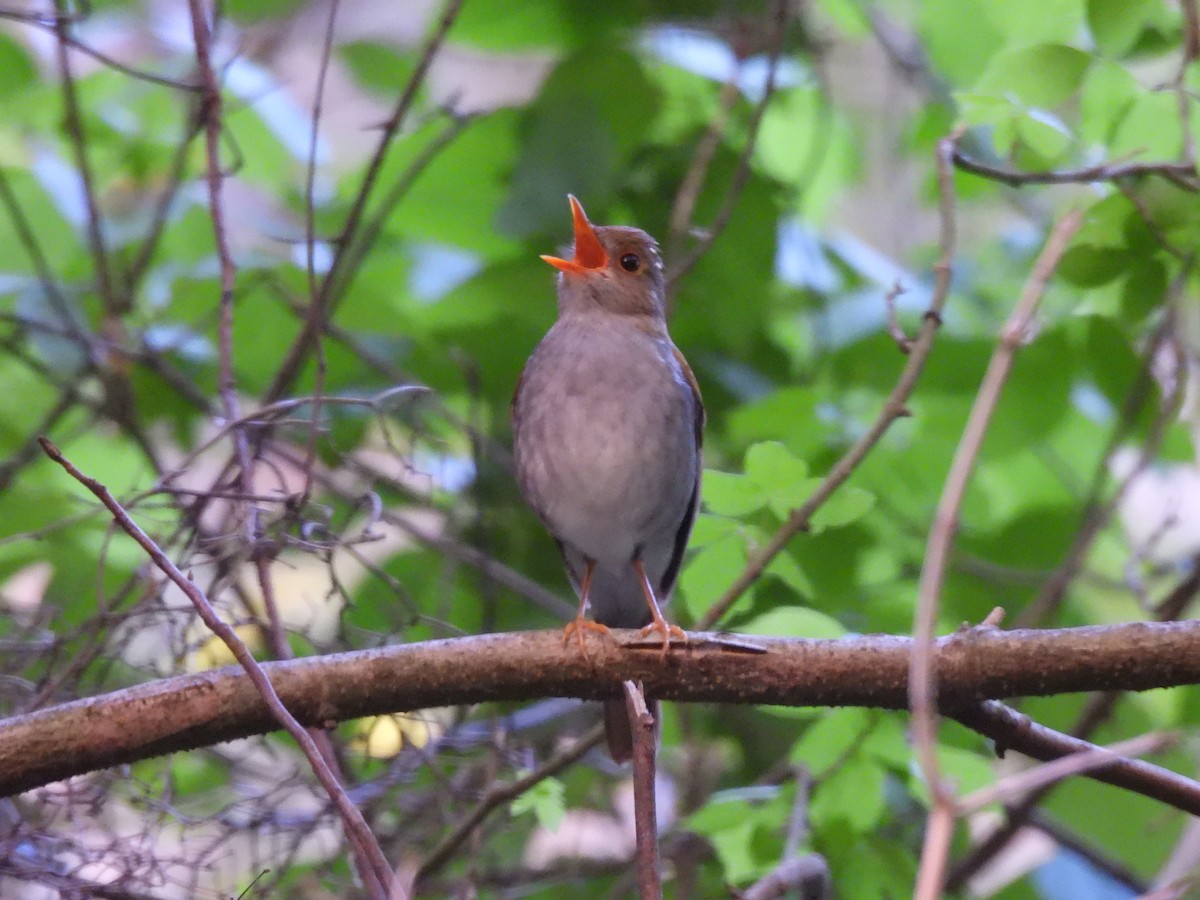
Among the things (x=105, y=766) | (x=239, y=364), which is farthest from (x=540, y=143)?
(x=105, y=766)

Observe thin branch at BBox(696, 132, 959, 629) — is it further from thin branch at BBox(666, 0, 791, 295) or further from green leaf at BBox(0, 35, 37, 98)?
green leaf at BBox(0, 35, 37, 98)

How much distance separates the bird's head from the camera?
3.90 meters

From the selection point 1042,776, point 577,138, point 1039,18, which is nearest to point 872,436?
point 1039,18

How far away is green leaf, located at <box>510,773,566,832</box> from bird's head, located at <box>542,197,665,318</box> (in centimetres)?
158

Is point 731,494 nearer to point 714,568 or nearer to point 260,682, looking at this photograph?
point 714,568

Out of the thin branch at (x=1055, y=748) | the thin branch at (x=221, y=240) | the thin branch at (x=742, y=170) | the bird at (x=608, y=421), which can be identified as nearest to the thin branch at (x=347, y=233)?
the thin branch at (x=221, y=240)

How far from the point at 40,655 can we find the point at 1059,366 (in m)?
2.86

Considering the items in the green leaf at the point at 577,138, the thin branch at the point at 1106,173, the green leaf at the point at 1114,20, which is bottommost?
the thin branch at the point at 1106,173

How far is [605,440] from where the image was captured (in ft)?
11.5

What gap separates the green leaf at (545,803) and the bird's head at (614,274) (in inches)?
62.3

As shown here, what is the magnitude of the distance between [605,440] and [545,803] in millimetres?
1127

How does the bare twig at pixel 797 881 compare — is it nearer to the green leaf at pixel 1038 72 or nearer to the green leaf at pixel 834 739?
the green leaf at pixel 834 739

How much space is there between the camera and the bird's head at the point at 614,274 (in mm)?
3902

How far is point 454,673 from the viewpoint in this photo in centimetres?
232
